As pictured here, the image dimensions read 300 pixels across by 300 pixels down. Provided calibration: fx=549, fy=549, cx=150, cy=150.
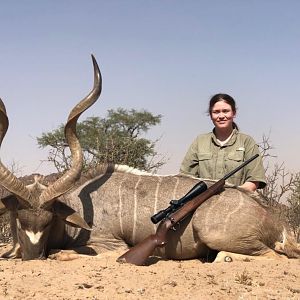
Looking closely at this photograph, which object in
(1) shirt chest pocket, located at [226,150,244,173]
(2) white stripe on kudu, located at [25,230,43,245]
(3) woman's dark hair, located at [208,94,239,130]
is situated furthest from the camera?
(3) woman's dark hair, located at [208,94,239,130]

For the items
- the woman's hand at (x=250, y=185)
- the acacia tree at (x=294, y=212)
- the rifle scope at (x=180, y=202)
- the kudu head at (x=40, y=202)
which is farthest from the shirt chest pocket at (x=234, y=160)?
the acacia tree at (x=294, y=212)

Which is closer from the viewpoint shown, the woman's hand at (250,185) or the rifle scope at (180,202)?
the rifle scope at (180,202)

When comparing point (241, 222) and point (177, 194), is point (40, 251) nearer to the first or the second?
point (177, 194)

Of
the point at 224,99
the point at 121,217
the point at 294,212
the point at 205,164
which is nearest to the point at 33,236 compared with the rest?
the point at 121,217

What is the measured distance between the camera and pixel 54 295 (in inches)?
112

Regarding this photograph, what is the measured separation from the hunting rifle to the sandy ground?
104 mm

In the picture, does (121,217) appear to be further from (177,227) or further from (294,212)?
(294,212)

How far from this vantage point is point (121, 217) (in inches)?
175

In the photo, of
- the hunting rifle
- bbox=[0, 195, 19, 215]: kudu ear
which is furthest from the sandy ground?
bbox=[0, 195, 19, 215]: kudu ear

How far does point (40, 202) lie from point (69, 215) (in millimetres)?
260

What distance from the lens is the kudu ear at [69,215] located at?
416 cm

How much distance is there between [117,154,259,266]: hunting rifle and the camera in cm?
377

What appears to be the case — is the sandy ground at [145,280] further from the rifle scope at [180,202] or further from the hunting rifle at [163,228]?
the rifle scope at [180,202]

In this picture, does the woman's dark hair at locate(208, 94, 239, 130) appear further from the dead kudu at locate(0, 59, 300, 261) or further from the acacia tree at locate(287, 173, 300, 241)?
the acacia tree at locate(287, 173, 300, 241)
